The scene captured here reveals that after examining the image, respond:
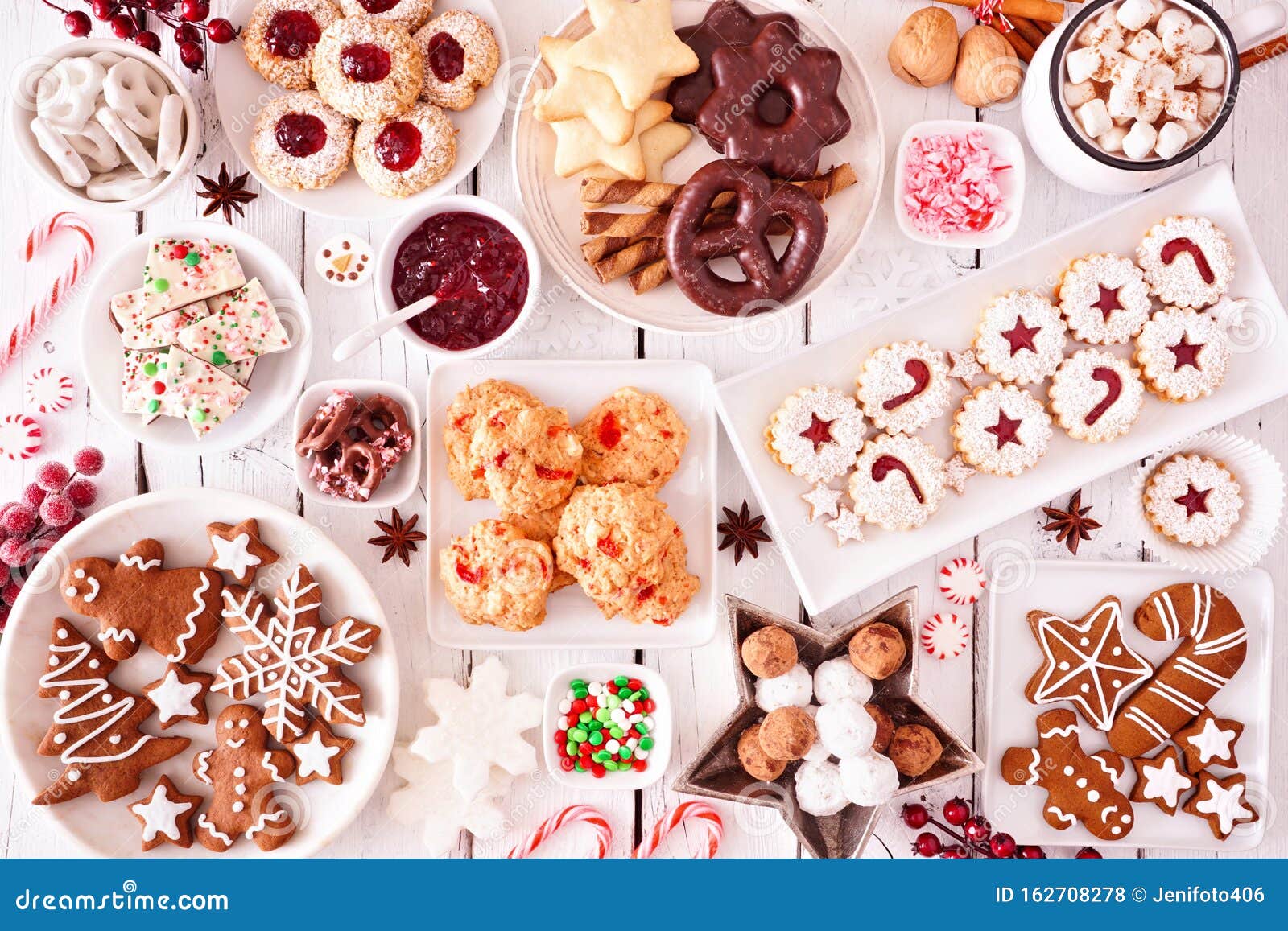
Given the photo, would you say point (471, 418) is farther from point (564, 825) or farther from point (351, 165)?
point (564, 825)

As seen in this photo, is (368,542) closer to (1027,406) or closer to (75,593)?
(75,593)

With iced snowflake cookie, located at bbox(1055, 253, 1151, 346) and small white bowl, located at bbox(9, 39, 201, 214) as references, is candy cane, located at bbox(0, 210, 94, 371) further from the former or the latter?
iced snowflake cookie, located at bbox(1055, 253, 1151, 346)

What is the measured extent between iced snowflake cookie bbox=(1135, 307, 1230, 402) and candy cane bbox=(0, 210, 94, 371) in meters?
3.19

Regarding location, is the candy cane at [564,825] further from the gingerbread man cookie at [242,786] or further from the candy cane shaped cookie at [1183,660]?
the candy cane shaped cookie at [1183,660]

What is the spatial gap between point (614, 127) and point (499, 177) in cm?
47

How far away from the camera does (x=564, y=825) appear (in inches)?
104

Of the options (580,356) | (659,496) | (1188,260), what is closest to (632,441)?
(659,496)

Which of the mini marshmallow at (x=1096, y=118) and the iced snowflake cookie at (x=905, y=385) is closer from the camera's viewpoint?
the mini marshmallow at (x=1096, y=118)

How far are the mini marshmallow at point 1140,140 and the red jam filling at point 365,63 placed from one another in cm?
203

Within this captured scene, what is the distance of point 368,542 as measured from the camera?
2605mm

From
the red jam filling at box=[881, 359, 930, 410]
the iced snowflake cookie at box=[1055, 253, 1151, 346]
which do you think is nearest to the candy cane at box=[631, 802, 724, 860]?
the red jam filling at box=[881, 359, 930, 410]

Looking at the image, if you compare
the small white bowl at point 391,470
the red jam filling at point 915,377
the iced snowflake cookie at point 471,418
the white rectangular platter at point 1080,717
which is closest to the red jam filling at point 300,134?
the small white bowl at point 391,470

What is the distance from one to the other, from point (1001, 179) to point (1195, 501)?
114cm

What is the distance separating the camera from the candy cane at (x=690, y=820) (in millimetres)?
2607
